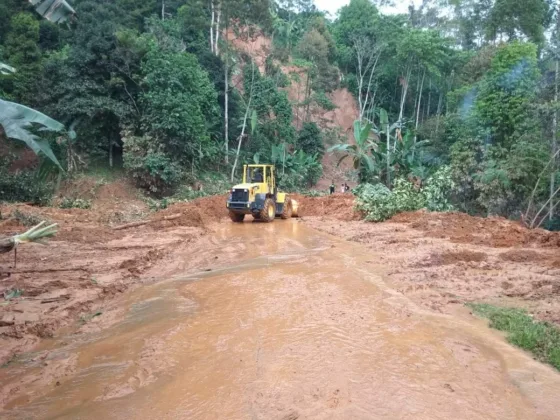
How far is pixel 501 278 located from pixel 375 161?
12995 mm

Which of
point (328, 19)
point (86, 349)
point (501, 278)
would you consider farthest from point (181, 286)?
point (328, 19)

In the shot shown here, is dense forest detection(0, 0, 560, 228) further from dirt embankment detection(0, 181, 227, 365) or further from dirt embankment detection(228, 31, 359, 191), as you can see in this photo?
dirt embankment detection(0, 181, 227, 365)

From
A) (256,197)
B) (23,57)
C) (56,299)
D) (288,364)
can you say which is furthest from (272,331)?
(23,57)

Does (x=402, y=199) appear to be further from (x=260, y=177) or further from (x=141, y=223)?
(x=141, y=223)

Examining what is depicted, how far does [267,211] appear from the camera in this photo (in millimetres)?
15930

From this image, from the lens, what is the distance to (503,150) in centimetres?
1838

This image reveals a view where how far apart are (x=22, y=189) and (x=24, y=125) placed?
13.5 m

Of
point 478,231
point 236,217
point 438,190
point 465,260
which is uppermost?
point 438,190

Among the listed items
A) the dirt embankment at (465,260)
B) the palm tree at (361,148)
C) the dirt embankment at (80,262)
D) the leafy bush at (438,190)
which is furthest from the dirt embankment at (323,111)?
the dirt embankment at (80,262)

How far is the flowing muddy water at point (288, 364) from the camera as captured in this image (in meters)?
3.64

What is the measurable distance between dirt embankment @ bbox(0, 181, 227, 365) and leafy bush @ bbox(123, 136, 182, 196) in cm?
451

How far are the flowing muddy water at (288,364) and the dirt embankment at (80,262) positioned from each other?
25.4 inches

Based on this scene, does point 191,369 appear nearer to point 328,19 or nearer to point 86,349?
point 86,349

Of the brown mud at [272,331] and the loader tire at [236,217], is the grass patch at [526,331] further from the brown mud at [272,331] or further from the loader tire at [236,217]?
the loader tire at [236,217]
